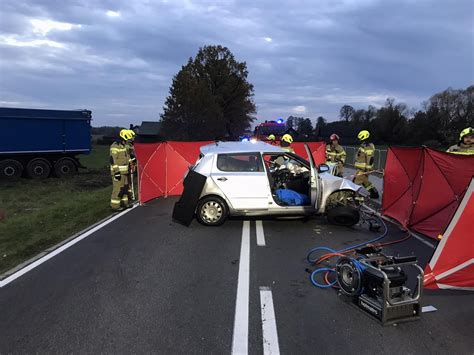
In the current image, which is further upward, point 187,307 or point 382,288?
point 382,288

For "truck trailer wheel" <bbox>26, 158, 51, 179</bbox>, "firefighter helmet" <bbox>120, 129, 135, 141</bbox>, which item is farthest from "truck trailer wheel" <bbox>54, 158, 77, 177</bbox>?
"firefighter helmet" <bbox>120, 129, 135, 141</bbox>

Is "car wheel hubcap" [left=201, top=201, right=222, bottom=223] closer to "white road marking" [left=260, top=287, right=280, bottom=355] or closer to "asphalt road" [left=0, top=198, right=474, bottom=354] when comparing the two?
"asphalt road" [left=0, top=198, right=474, bottom=354]

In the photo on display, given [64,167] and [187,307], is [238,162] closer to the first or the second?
[187,307]

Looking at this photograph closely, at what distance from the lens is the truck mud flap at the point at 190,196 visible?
836 cm

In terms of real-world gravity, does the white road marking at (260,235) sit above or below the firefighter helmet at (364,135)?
below

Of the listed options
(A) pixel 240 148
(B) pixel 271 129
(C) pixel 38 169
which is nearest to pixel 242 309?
(A) pixel 240 148

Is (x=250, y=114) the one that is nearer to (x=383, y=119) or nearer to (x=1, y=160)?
(x=383, y=119)

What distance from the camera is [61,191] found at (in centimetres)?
1553

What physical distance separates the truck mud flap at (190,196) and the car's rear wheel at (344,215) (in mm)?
2640

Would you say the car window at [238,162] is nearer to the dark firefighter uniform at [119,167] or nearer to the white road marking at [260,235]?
the white road marking at [260,235]

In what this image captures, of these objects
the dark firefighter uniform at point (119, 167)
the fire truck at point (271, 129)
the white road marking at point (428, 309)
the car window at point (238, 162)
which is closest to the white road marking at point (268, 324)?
the white road marking at point (428, 309)

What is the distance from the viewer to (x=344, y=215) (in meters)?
8.31

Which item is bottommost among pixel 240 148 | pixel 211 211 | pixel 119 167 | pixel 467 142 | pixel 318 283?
pixel 318 283

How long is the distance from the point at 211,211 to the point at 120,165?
324 centimetres
